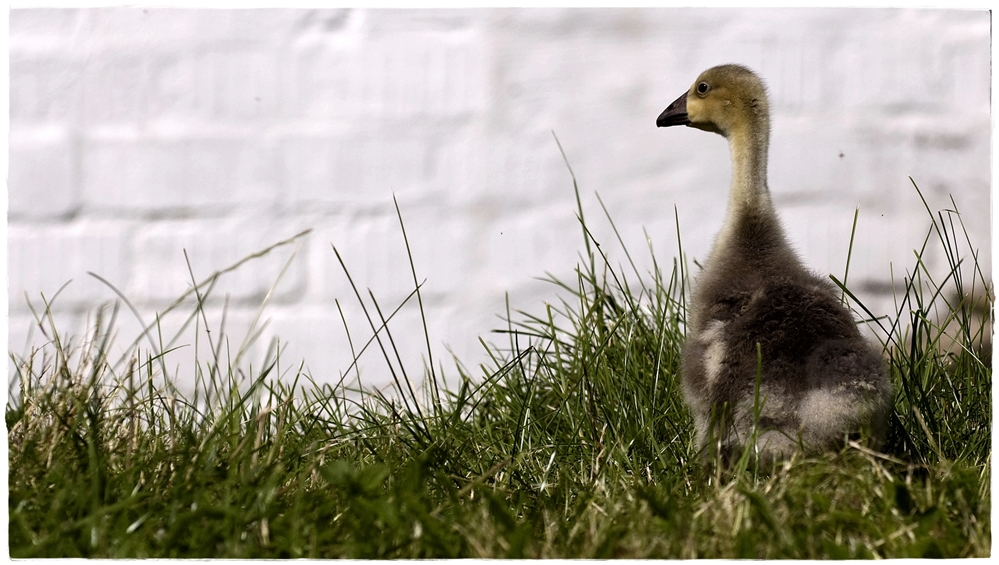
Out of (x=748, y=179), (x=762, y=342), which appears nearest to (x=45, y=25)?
(x=748, y=179)

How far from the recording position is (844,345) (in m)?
1.56

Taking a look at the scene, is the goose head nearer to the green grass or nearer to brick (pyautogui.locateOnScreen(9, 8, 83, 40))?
the green grass

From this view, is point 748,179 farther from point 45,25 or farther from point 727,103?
point 45,25

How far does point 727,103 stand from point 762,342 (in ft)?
1.65

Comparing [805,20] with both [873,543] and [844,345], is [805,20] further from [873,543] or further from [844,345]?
[873,543]

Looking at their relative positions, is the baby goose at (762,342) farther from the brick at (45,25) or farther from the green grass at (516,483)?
the brick at (45,25)

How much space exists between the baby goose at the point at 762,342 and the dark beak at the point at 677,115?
0.30ft

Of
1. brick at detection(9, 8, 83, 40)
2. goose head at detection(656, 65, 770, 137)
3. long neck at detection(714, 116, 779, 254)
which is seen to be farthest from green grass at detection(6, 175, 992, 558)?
brick at detection(9, 8, 83, 40)

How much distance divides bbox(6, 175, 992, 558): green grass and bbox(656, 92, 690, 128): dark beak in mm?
410

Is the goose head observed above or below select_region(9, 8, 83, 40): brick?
below

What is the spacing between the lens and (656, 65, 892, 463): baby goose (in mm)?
1533

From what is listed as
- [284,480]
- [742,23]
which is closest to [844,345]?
[284,480]

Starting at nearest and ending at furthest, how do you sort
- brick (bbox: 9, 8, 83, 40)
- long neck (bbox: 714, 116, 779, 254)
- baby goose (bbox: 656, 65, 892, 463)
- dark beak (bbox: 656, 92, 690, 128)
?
baby goose (bbox: 656, 65, 892, 463) < long neck (bbox: 714, 116, 779, 254) < dark beak (bbox: 656, 92, 690, 128) < brick (bbox: 9, 8, 83, 40)

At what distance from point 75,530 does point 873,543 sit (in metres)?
1.09
